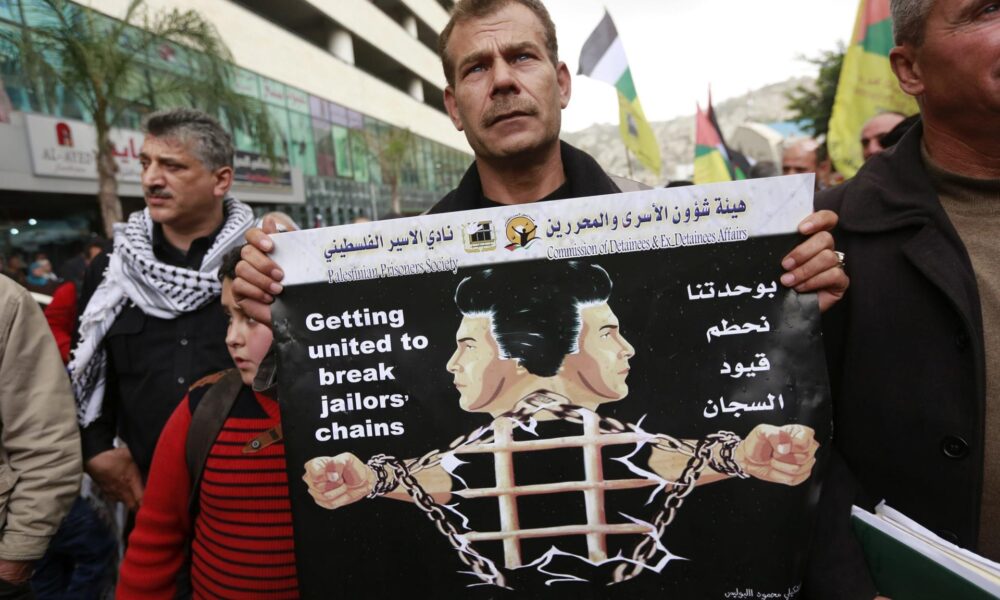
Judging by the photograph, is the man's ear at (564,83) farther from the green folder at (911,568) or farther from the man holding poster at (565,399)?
the green folder at (911,568)

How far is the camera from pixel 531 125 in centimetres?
167

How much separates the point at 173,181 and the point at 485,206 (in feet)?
4.83

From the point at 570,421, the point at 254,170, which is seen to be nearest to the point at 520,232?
the point at 570,421

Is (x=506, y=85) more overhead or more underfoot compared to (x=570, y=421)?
more overhead

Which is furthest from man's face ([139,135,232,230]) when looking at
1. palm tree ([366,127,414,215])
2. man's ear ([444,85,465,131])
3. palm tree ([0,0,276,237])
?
palm tree ([366,127,414,215])

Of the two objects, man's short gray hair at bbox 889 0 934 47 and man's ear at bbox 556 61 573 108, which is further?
man's ear at bbox 556 61 573 108

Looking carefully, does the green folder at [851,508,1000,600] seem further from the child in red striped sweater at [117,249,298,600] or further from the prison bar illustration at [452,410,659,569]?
the child in red striped sweater at [117,249,298,600]

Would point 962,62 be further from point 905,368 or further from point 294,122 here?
point 294,122

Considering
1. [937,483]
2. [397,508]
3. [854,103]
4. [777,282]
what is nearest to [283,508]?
[397,508]

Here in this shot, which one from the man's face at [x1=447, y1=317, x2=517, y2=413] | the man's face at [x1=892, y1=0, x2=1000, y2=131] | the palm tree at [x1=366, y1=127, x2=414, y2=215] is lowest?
the man's face at [x1=447, y1=317, x2=517, y2=413]

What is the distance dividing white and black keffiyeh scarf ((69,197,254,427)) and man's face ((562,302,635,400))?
5.67 ft

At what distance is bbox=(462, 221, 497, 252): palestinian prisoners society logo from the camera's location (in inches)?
53.0

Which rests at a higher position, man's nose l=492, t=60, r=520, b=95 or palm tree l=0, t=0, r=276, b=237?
palm tree l=0, t=0, r=276, b=237

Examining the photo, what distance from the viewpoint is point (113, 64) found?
9742 mm
